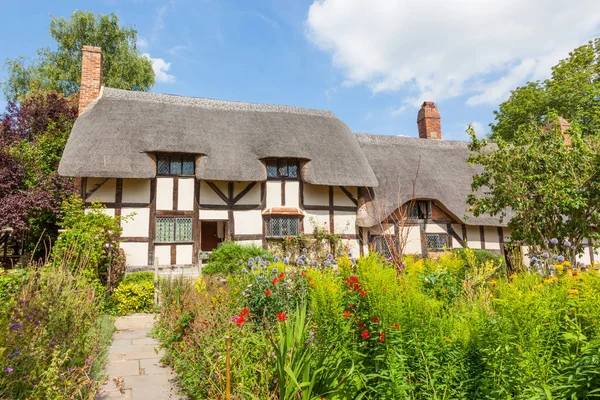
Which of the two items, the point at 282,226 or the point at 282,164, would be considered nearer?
the point at 282,226

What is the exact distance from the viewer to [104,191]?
11.0 meters

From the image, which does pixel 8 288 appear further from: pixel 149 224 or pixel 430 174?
pixel 430 174

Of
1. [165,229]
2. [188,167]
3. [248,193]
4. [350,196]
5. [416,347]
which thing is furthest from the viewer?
[350,196]

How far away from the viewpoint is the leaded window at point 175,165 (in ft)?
38.3

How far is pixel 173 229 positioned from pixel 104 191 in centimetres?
224

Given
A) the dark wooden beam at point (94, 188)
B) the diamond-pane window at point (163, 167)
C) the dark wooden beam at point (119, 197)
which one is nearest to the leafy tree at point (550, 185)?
the diamond-pane window at point (163, 167)

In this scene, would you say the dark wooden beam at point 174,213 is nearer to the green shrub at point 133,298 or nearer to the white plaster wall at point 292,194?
the green shrub at point 133,298

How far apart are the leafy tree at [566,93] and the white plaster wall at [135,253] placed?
16397 millimetres

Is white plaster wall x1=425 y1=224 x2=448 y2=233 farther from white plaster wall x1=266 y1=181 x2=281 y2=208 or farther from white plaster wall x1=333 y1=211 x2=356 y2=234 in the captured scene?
white plaster wall x1=266 y1=181 x2=281 y2=208

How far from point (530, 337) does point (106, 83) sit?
23.1 metres

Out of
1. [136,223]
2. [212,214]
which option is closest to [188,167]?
[212,214]

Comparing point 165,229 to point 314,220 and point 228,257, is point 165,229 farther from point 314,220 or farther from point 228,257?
point 314,220

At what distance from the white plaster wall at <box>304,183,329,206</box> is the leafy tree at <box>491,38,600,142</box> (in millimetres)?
10234

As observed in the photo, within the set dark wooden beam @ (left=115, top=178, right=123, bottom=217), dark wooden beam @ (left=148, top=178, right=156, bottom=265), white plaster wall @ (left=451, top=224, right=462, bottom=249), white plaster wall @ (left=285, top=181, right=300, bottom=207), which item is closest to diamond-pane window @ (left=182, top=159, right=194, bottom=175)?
dark wooden beam @ (left=148, top=178, right=156, bottom=265)
